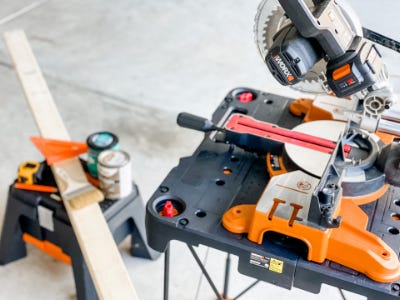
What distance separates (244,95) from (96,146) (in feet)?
2.11

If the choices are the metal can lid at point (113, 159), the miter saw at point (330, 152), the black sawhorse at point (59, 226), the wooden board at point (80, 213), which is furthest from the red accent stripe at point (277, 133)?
the black sawhorse at point (59, 226)

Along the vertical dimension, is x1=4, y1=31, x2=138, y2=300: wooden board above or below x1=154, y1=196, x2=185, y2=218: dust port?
below

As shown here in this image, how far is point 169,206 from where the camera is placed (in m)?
1.40

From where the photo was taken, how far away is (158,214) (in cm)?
140

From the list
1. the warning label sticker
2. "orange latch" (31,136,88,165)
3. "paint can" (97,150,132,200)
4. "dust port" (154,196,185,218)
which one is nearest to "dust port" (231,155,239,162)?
"dust port" (154,196,185,218)

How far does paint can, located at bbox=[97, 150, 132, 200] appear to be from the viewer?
213cm

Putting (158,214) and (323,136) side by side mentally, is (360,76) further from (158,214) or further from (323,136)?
(158,214)

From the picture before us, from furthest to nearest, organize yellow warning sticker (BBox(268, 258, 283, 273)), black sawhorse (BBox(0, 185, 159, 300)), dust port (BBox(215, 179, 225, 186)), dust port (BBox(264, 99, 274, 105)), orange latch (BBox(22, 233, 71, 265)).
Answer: orange latch (BBox(22, 233, 71, 265)), black sawhorse (BBox(0, 185, 159, 300)), dust port (BBox(264, 99, 274, 105)), dust port (BBox(215, 179, 225, 186)), yellow warning sticker (BBox(268, 258, 283, 273))

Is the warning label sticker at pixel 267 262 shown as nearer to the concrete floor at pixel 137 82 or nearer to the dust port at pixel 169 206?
the dust port at pixel 169 206

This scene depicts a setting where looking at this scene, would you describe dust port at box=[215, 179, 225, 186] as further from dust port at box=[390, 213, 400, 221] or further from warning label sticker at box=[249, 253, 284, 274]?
dust port at box=[390, 213, 400, 221]

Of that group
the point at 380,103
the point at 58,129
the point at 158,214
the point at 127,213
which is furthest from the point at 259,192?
the point at 58,129

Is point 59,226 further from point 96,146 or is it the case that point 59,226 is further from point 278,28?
point 278,28

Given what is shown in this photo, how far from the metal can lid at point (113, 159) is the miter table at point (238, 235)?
0.59m

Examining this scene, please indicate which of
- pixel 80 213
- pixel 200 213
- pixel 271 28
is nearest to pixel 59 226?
pixel 80 213
